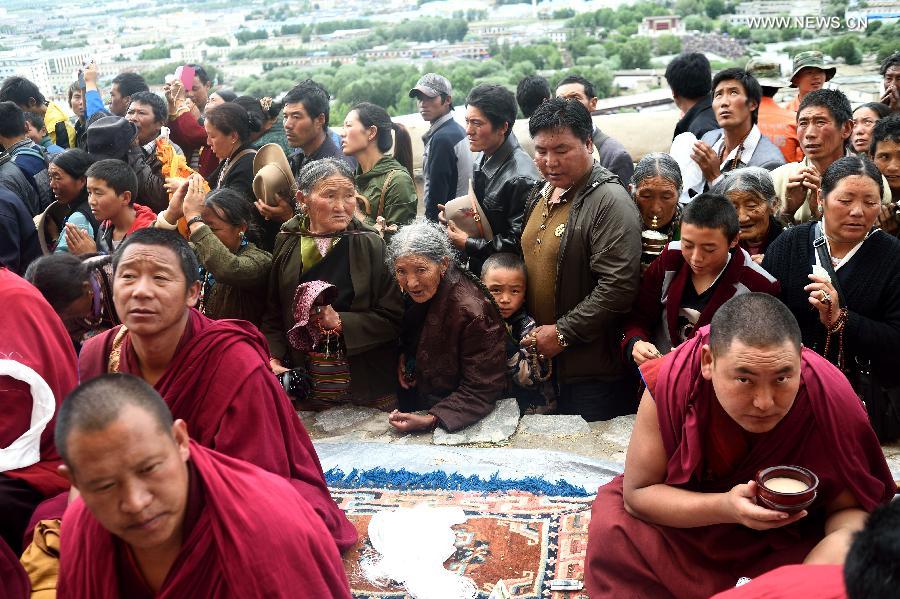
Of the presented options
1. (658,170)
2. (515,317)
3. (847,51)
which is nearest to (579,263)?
(515,317)

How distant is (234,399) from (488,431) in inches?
68.5

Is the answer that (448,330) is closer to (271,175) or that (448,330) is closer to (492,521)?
(492,521)

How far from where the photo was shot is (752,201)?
4.27 m

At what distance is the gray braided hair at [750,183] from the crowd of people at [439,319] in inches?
0.6

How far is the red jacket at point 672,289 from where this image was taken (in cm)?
389

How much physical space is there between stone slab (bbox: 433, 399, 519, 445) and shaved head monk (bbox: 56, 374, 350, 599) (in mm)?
1871

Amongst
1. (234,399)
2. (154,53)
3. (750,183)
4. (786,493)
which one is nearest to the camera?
(786,493)

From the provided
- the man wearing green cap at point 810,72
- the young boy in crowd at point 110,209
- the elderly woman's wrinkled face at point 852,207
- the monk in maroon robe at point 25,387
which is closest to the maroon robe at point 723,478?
the elderly woman's wrinkled face at point 852,207

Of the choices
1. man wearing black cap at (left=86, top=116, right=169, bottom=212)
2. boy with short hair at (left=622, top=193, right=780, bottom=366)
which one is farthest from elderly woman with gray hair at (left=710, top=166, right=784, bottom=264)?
man wearing black cap at (left=86, top=116, right=169, bottom=212)

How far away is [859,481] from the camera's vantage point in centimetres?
274

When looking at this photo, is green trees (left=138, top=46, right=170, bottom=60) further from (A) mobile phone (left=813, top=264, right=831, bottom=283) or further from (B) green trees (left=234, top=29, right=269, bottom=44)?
(A) mobile phone (left=813, top=264, right=831, bottom=283)

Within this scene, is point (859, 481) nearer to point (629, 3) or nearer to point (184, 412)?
point (184, 412)

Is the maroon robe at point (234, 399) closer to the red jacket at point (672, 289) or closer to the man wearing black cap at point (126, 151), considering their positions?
the red jacket at point (672, 289)

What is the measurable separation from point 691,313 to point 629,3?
817 cm
